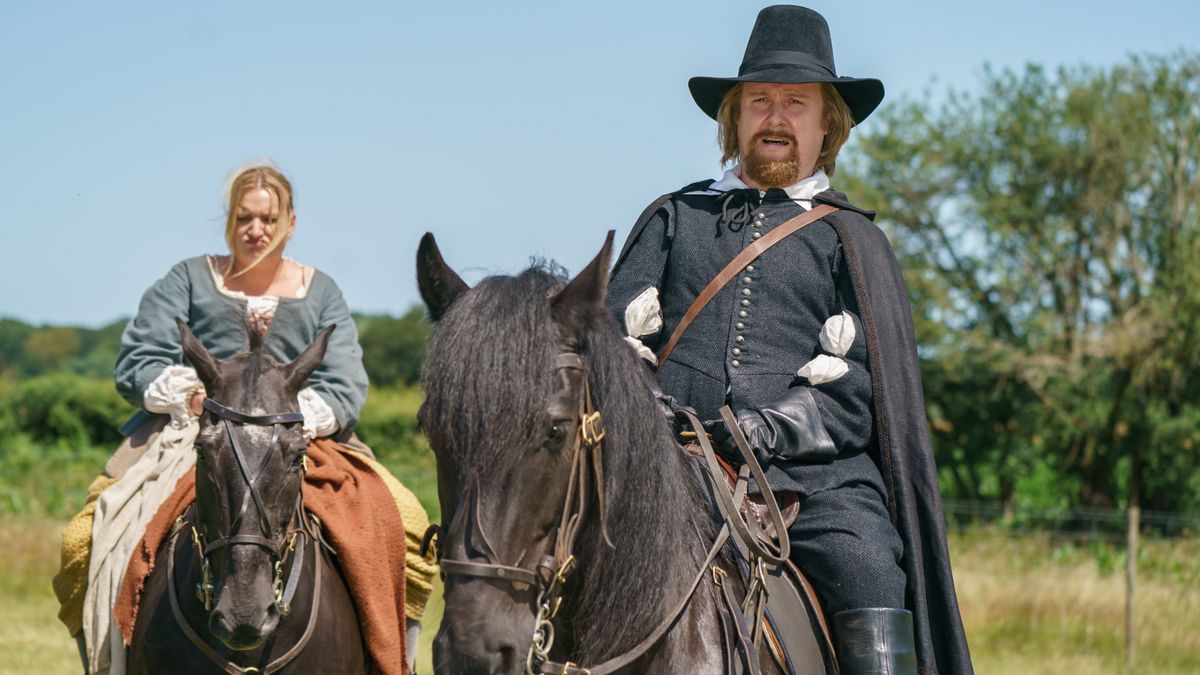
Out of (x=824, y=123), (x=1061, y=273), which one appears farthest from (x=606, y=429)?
(x=1061, y=273)

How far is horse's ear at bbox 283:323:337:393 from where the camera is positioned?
5.59m

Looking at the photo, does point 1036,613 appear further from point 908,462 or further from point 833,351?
point 833,351

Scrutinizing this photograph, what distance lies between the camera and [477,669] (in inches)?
101

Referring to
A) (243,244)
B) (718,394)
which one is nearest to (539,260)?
(718,394)

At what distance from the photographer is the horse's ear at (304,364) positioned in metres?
5.59

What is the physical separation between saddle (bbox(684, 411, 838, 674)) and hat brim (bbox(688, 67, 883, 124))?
1.21 metres

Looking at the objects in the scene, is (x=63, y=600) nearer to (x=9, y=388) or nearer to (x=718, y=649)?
(x=718, y=649)

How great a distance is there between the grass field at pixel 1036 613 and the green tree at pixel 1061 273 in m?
12.8

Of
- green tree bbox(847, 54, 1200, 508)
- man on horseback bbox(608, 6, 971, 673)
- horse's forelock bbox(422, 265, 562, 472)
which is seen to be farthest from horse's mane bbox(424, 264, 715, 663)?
green tree bbox(847, 54, 1200, 508)

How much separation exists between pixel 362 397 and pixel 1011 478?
27002 mm

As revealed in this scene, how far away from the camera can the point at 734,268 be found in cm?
394

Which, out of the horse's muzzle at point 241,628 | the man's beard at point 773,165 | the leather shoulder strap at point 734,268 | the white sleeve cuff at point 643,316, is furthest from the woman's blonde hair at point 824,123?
the horse's muzzle at point 241,628

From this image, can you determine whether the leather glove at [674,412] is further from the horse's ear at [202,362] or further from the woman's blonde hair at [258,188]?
the woman's blonde hair at [258,188]

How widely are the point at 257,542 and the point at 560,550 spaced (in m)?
2.70
